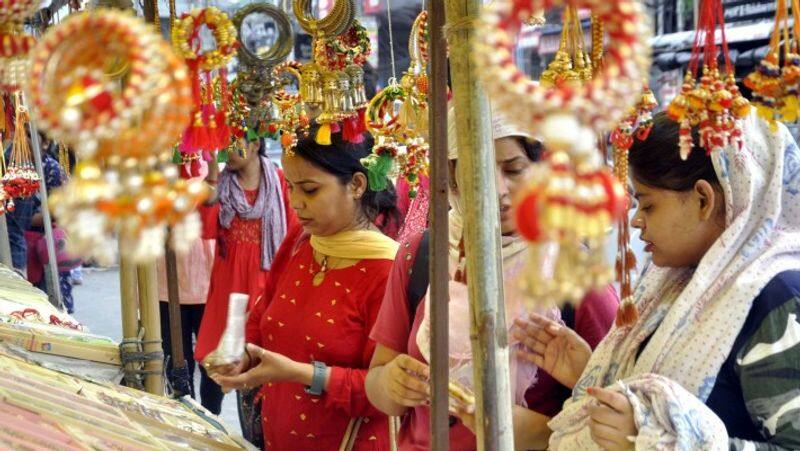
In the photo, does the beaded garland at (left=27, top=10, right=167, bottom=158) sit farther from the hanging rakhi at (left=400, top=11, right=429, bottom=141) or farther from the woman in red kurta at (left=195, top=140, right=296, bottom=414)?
the woman in red kurta at (left=195, top=140, right=296, bottom=414)

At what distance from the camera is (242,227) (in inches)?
137

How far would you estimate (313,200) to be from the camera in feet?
6.18

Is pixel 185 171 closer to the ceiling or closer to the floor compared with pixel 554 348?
closer to the ceiling

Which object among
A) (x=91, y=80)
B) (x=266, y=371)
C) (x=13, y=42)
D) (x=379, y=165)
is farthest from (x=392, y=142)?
(x=91, y=80)

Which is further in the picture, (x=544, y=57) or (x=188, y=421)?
(x=544, y=57)

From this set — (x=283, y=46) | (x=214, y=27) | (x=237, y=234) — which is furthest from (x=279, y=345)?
(x=237, y=234)

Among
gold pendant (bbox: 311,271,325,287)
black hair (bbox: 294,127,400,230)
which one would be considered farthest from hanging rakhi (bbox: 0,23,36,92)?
gold pendant (bbox: 311,271,325,287)

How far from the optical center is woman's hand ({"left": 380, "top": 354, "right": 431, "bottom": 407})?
4.61 ft

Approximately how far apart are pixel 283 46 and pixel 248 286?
2223 mm

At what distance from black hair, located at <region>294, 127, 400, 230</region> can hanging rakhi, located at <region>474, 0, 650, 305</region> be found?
4.21 feet

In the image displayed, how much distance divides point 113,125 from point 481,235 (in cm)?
39

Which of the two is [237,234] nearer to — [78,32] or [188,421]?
[188,421]

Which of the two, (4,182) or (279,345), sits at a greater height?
(4,182)

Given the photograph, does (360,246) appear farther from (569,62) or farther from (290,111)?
(569,62)
